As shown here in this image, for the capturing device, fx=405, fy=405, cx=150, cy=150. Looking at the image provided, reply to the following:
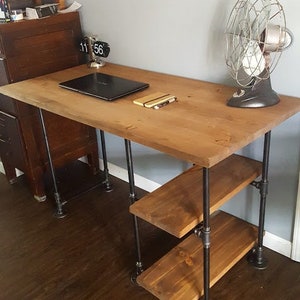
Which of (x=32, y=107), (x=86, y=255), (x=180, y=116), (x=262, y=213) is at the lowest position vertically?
(x=86, y=255)

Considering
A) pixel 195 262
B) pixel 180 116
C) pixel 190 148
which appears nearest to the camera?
pixel 190 148

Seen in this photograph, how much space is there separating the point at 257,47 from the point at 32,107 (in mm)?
1394

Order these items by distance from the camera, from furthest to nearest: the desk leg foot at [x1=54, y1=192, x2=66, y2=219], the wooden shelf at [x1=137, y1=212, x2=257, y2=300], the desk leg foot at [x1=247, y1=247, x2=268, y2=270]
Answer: the desk leg foot at [x1=54, y1=192, x2=66, y2=219] < the desk leg foot at [x1=247, y1=247, x2=268, y2=270] < the wooden shelf at [x1=137, y1=212, x2=257, y2=300]

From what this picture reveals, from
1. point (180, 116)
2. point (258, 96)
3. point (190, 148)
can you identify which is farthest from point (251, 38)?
point (190, 148)

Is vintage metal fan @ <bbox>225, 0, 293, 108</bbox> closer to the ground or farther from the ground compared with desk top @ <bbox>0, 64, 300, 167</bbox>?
farther from the ground

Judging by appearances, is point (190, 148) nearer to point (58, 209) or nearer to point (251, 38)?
point (251, 38)

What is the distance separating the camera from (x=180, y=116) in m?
1.53

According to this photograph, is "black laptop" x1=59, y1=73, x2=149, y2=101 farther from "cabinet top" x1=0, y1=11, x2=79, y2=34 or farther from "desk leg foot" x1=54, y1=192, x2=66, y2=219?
"desk leg foot" x1=54, y1=192, x2=66, y2=219

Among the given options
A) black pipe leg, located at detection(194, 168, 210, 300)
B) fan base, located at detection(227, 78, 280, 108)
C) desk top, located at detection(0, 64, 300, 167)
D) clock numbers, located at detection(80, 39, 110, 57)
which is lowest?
black pipe leg, located at detection(194, 168, 210, 300)

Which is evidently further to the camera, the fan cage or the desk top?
the fan cage

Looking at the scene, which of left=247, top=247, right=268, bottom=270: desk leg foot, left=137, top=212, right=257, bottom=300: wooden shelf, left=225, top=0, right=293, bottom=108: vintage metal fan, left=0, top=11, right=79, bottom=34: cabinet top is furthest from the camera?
left=0, top=11, right=79, bottom=34: cabinet top

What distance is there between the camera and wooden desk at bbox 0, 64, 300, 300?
134 cm

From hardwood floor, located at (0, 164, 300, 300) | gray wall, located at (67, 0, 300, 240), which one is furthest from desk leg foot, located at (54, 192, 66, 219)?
gray wall, located at (67, 0, 300, 240)

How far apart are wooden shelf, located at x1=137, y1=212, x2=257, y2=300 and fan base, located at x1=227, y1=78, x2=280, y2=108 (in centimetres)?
66
